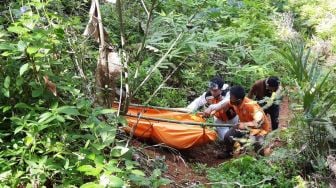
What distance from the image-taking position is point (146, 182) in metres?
2.61

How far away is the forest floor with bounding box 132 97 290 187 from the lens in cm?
458

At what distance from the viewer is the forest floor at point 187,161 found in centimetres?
458

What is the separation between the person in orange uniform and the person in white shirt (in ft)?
0.55

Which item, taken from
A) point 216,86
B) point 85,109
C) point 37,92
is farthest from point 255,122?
point 37,92

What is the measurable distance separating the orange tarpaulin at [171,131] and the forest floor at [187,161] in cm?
11

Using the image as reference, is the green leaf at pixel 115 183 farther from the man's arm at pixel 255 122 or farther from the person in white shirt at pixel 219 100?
the person in white shirt at pixel 219 100

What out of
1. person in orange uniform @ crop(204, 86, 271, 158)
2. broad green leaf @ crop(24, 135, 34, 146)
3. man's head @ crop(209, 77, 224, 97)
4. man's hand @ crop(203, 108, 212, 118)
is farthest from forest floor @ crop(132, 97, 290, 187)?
broad green leaf @ crop(24, 135, 34, 146)

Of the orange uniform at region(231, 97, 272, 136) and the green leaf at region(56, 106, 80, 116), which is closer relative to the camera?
the green leaf at region(56, 106, 80, 116)

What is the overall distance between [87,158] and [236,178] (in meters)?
2.52

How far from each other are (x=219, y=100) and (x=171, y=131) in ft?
4.05

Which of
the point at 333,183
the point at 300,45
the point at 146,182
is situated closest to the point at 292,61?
→ the point at 300,45

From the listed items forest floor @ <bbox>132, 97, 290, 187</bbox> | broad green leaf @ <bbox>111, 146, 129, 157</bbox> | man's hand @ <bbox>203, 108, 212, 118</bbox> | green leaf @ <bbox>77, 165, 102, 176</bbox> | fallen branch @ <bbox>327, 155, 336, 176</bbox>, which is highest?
broad green leaf @ <bbox>111, 146, 129, 157</bbox>

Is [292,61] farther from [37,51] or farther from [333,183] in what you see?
[37,51]

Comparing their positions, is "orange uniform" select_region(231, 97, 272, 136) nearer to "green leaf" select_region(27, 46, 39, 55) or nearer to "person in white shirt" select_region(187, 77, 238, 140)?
"person in white shirt" select_region(187, 77, 238, 140)
